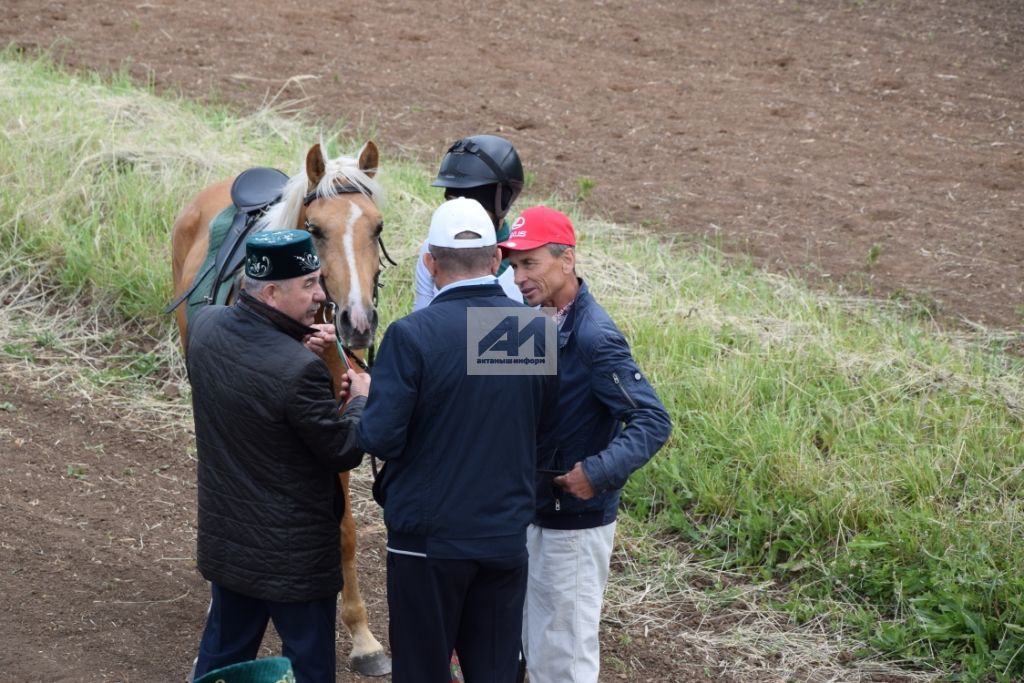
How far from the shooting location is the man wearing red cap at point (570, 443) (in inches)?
141

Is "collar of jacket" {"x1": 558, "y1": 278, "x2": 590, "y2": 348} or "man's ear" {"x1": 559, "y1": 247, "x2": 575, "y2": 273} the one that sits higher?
"man's ear" {"x1": 559, "y1": 247, "x2": 575, "y2": 273}

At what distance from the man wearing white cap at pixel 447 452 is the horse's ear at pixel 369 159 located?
1.39 meters

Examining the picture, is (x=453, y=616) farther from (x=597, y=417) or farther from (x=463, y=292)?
(x=463, y=292)

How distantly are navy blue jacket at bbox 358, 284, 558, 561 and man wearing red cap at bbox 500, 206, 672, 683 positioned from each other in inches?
16.2

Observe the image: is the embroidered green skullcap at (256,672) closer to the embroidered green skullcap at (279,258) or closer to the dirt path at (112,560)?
the dirt path at (112,560)

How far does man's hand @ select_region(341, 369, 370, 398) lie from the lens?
11.8 feet

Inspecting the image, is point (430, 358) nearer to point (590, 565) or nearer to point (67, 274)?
point (590, 565)

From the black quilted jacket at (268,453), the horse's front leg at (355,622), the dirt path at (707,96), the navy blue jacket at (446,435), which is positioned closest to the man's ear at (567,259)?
the navy blue jacket at (446,435)

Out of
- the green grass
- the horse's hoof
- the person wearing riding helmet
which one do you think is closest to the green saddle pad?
the person wearing riding helmet

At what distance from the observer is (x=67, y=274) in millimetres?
7527

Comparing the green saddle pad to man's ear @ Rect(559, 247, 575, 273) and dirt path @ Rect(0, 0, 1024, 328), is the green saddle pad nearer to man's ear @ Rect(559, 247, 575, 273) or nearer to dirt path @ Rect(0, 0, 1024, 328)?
man's ear @ Rect(559, 247, 575, 273)

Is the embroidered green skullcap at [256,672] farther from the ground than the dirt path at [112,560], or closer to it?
farther from the ground

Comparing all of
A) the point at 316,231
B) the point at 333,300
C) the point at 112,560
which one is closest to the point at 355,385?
the point at 333,300

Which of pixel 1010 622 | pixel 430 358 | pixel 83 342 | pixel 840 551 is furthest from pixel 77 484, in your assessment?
pixel 1010 622
